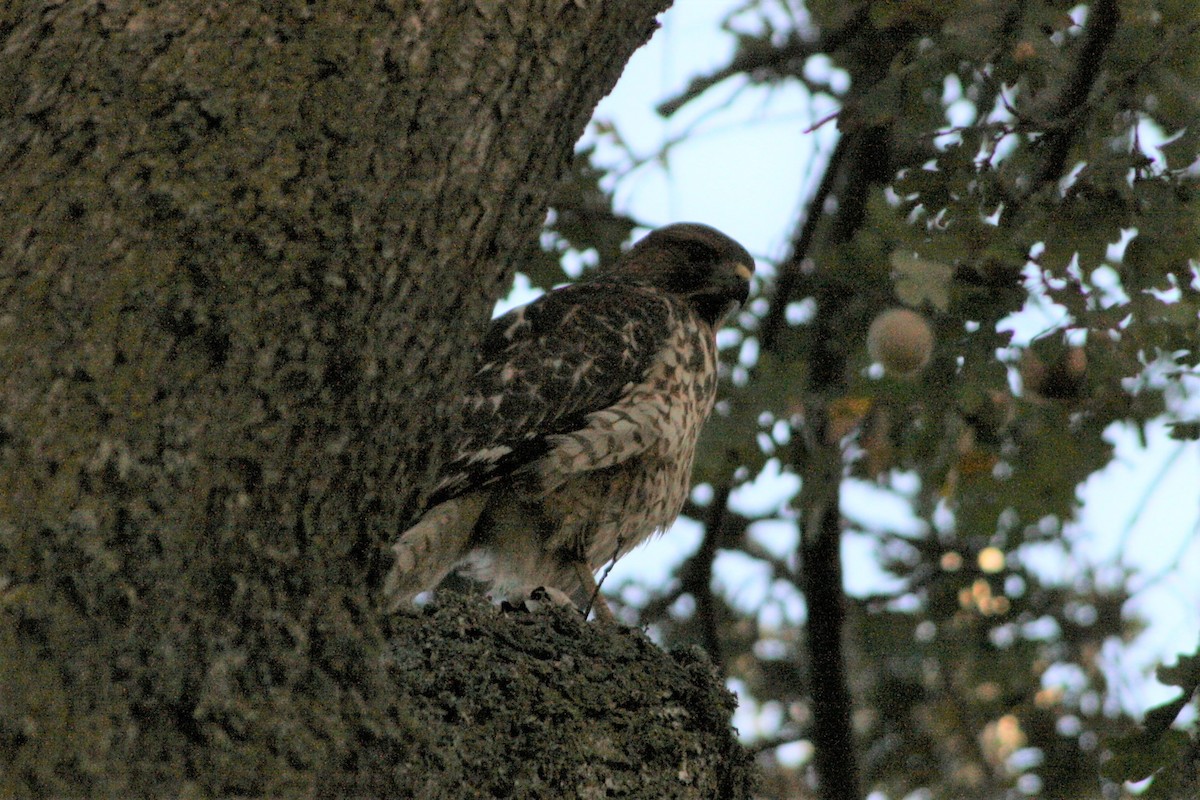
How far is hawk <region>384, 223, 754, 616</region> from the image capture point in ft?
13.5

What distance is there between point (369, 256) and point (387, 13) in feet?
1.17

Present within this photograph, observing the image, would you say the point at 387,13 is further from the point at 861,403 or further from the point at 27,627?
the point at 861,403

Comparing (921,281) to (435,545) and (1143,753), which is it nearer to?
(1143,753)

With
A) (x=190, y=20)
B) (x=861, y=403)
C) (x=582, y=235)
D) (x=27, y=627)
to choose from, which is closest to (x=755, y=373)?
(x=861, y=403)

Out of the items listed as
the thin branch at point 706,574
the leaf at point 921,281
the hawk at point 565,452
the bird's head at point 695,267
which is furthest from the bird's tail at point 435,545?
the leaf at point 921,281

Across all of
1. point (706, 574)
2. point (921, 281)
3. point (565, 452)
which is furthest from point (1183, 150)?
point (706, 574)

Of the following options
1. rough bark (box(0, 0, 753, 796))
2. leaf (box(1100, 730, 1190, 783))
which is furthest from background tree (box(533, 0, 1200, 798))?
rough bark (box(0, 0, 753, 796))

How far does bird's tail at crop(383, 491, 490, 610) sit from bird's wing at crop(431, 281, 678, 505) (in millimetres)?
58

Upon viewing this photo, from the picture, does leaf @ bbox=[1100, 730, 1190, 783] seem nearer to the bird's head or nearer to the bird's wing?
the bird's wing

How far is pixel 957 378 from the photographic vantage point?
155 inches

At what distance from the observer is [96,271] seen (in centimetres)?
175

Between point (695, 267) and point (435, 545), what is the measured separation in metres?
1.71

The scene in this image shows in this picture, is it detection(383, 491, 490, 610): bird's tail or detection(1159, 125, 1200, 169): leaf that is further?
detection(383, 491, 490, 610): bird's tail

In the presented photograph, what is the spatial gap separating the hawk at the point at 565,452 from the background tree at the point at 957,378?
18cm
